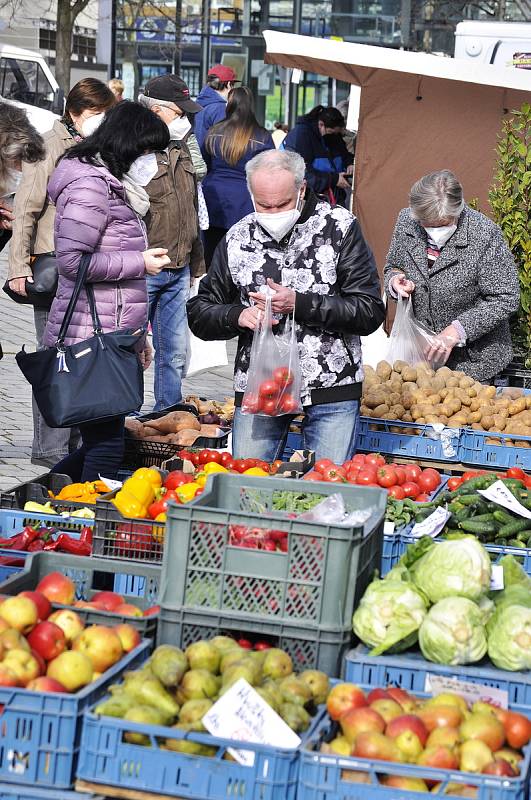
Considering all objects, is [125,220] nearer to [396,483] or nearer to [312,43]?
[396,483]

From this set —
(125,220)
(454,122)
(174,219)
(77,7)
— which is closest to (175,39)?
(77,7)

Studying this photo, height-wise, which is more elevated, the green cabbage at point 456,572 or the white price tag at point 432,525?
the green cabbage at point 456,572

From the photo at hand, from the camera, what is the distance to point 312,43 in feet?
32.1

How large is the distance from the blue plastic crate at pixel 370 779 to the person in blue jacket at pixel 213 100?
29.0 ft

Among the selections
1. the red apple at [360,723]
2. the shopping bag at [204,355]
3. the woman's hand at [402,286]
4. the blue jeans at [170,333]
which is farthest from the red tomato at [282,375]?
the shopping bag at [204,355]

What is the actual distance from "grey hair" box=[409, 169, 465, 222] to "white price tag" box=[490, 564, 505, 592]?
10.7 feet

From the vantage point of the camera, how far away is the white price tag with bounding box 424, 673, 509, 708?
10.2 feet

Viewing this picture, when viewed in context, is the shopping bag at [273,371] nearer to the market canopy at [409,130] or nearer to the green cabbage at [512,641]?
the green cabbage at [512,641]

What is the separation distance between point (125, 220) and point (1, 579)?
2218mm

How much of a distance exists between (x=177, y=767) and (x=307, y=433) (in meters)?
2.78

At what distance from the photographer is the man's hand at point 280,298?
4973 millimetres

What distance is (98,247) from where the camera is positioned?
18.9 ft

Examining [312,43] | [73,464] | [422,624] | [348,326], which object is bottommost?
[73,464]

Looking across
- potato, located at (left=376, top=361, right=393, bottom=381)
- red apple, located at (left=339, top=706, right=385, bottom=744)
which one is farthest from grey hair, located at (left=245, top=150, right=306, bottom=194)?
red apple, located at (left=339, top=706, right=385, bottom=744)
